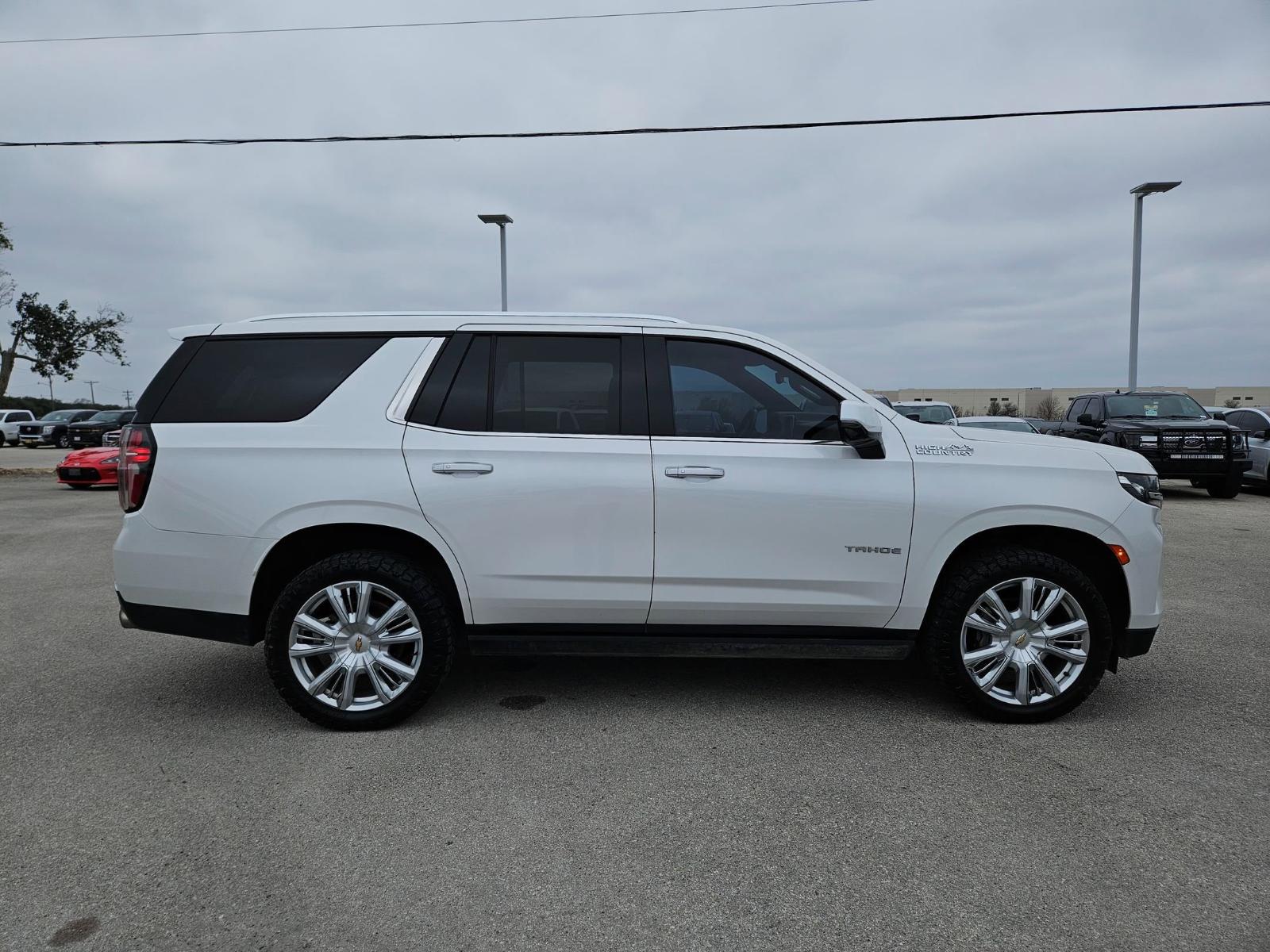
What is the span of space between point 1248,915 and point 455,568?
314 centimetres

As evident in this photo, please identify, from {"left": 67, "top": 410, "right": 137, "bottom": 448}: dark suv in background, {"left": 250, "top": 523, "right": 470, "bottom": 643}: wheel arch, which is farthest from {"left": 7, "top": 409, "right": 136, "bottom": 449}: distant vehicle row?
{"left": 250, "top": 523, "right": 470, "bottom": 643}: wheel arch

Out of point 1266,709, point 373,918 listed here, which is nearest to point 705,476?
point 373,918

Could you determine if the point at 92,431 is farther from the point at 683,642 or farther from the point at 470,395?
the point at 683,642

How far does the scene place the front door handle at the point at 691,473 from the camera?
3.92 metres

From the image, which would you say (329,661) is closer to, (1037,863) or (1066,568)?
(1037,863)

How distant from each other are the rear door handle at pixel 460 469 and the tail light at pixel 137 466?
1.31 metres

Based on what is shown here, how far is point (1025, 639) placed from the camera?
13.2 ft

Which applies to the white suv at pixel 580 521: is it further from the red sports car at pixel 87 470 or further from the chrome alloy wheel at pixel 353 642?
the red sports car at pixel 87 470

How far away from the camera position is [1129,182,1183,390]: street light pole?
19.7 m

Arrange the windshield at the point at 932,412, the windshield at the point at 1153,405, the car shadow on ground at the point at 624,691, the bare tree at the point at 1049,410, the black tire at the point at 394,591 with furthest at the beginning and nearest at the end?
the bare tree at the point at 1049,410, the windshield at the point at 932,412, the windshield at the point at 1153,405, the car shadow on ground at the point at 624,691, the black tire at the point at 394,591

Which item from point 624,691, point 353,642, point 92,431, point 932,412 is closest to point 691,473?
point 624,691

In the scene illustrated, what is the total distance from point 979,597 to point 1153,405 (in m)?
13.8

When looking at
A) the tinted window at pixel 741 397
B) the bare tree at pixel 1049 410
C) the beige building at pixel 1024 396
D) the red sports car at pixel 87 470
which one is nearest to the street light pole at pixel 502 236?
the red sports car at pixel 87 470

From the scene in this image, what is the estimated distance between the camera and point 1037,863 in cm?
284
